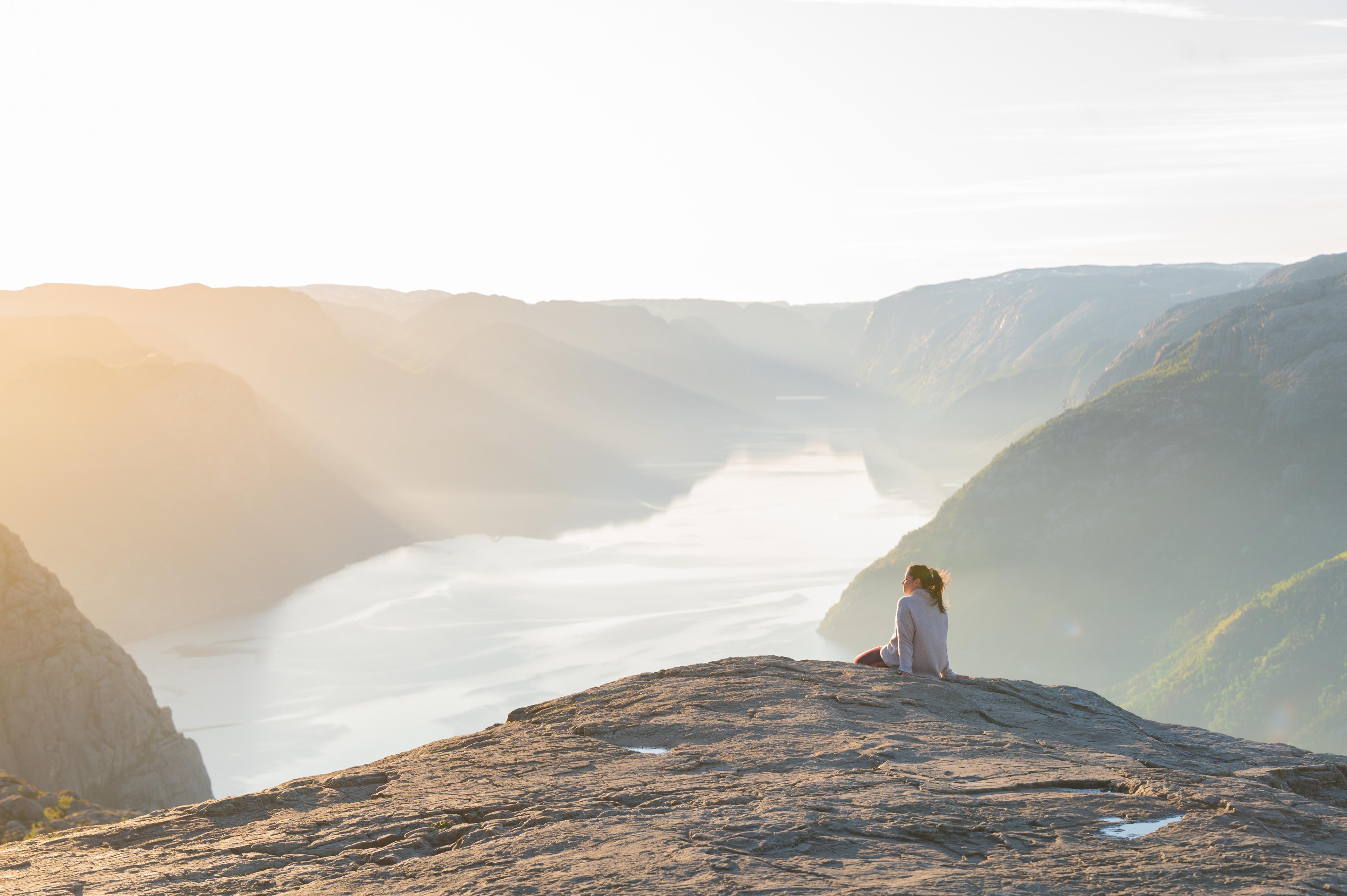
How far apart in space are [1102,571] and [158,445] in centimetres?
10614

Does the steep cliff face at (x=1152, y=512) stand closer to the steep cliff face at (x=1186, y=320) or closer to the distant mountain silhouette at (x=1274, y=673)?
the distant mountain silhouette at (x=1274, y=673)

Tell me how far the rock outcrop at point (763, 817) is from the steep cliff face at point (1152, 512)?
6981 centimetres

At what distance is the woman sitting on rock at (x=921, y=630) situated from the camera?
32.3ft

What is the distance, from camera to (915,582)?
9.88 meters

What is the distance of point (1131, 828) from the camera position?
19.5ft

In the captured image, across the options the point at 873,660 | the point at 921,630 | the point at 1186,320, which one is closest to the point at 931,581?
the point at 921,630

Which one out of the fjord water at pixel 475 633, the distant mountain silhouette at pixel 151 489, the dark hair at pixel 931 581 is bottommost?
the fjord water at pixel 475 633

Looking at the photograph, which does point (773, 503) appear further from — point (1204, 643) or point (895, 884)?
point (895, 884)

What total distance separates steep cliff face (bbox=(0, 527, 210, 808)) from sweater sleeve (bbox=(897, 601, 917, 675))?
Result: 33827mm

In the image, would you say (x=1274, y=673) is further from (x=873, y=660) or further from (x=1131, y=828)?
(x=1131, y=828)

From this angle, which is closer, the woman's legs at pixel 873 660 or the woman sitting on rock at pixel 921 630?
the woman sitting on rock at pixel 921 630

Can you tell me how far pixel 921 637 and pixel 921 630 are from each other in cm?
10

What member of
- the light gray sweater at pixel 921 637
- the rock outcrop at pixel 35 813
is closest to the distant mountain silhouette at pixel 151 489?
the rock outcrop at pixel 35 813

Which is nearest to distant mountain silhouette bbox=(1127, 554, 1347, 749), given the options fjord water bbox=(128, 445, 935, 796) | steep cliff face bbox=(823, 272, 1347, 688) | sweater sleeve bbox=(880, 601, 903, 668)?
steep cliff face bbox=(823, 272, 1347, 688)
